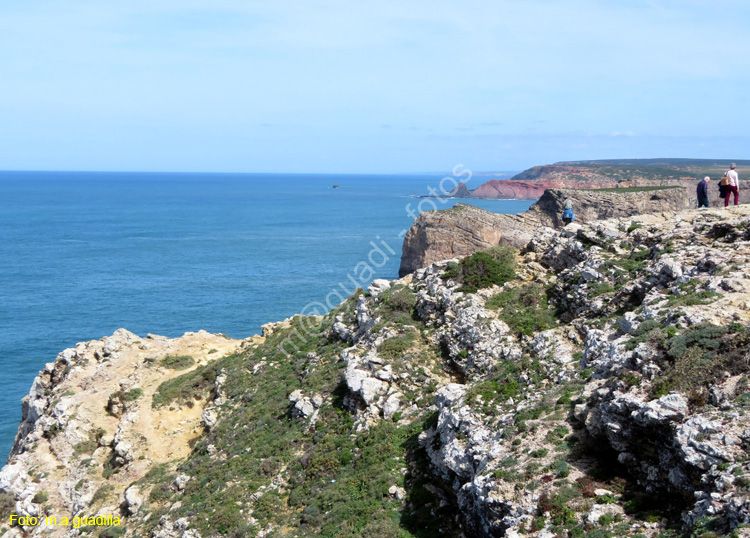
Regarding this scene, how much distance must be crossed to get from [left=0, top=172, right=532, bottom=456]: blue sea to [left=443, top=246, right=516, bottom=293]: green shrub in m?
33.6

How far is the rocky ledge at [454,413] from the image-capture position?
511 inches

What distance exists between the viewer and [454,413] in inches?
707

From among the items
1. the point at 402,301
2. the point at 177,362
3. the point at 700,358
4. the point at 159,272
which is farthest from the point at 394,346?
the point at 159,272

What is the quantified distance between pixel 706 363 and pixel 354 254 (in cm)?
8459

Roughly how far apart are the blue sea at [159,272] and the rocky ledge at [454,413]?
1718cm

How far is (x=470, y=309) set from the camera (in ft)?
80.9

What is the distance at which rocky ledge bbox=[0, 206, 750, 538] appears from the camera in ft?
42.6

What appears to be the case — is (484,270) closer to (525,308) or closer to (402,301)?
(525,308)

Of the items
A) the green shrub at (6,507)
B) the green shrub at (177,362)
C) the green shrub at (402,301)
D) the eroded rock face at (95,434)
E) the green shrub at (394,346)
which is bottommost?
the green shrub at (6,507)

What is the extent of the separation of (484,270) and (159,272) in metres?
67.4

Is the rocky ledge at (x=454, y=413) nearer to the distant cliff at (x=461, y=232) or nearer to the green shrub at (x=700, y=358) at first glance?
the green shrub at (x=700, y=358)

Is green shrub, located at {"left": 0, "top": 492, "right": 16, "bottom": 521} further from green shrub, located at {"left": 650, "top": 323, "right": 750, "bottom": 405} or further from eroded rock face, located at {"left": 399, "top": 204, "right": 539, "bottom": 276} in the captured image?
eroded rock face, located at {"left": 399, "top": 204, "right": 539, "bottom": 276}

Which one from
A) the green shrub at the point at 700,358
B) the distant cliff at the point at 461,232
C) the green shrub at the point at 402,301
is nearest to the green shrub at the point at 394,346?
the green shrub at the point at 402,301

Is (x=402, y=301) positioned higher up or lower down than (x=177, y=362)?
higher up
